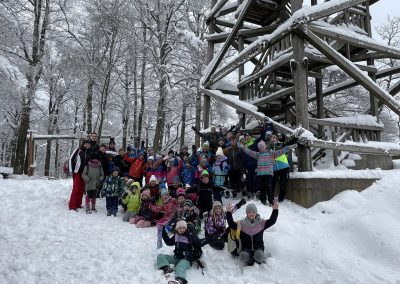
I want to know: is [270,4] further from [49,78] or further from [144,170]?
[49,78]

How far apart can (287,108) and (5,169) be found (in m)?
10.2

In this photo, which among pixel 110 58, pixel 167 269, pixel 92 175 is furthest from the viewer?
pixel 110 58

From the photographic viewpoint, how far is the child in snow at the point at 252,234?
539 cm

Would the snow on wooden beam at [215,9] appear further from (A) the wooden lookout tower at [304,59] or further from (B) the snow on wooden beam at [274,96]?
(B) the snow on wooden beam at [274,96]

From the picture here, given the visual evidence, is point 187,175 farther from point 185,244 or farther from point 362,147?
point 362,147

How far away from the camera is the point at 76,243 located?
20.2 ft

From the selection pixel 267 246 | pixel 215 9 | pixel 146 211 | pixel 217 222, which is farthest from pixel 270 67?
pixel 267 246

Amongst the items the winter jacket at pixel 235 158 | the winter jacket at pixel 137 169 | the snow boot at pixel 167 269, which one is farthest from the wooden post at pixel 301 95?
the winter jacket at pixel 137 169

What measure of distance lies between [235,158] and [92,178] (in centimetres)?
370

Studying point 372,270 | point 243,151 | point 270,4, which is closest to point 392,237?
point 372,270

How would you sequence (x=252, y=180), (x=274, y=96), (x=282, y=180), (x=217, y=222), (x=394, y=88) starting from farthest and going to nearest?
1. (x=394, y=88)
2. (x=274, y=96)
3. (x=252, y=180)
4. (x=282, y=180)
5. (x=217, y=222)

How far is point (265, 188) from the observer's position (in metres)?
7.52

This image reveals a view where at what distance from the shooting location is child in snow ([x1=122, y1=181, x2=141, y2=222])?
8094 mm

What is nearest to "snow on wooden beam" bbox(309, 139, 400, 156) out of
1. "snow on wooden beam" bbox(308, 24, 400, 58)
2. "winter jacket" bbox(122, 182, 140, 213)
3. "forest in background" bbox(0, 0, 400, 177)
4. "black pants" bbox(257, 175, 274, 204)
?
"black pants" bbox(257, 175, 274, 204)
